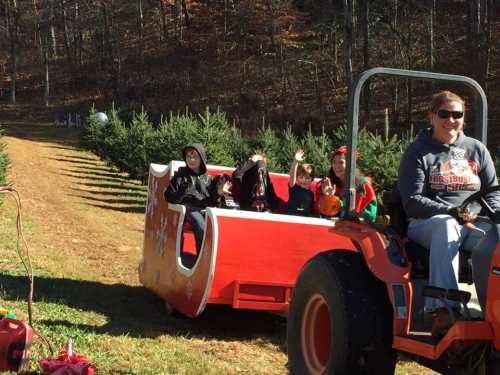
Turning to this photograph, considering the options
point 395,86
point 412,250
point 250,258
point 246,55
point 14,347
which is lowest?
point 14,347

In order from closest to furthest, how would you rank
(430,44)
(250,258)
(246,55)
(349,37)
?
1. (250,258)
2. (430,44)
3. (349,37)
4. (246,55)

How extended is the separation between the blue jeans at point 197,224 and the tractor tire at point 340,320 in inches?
105

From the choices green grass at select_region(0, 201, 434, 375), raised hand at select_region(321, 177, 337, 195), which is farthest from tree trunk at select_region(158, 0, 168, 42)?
raised hand at select_region(321, 177, 337, 195)

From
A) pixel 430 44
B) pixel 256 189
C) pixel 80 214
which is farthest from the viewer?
pixel 430 44

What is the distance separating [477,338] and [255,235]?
10.7 feet

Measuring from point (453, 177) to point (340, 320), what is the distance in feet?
3.30

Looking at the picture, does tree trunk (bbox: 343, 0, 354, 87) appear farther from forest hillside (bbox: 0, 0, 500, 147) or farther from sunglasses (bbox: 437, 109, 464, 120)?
sunglasses (bbox: 437, 109, 464, 120)

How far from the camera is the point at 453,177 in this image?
12.8 feet

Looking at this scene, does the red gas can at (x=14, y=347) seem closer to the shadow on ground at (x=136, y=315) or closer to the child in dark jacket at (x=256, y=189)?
the shadow on ground at (x=136, y=315)

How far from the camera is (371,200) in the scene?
6.39 m

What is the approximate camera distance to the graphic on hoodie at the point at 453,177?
3.89 meters

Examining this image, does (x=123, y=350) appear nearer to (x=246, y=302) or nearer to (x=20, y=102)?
(x=246, y=302)

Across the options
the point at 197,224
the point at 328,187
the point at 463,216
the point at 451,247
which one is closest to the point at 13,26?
the point at 197,224

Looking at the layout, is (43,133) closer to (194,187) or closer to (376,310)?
(194,187)
